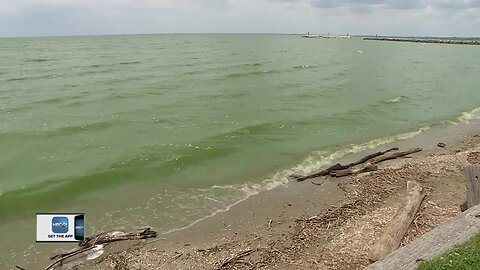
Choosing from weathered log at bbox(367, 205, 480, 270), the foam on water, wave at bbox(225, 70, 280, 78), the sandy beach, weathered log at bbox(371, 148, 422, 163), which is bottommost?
the sandy beach

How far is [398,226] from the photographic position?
10.3 metres

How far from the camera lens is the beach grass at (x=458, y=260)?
701cm

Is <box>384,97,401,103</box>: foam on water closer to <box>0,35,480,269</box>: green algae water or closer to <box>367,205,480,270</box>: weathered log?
<box>0,35,480,269</box>: green algae water

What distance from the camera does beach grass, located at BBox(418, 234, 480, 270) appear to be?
7.01 m

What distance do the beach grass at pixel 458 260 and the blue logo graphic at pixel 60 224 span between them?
303 inches

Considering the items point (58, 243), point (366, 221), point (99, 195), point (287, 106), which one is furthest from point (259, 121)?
point (58, 243)

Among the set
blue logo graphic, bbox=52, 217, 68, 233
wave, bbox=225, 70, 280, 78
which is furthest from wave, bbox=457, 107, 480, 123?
blue logo graphic, bbox=52, 217, 68, 233

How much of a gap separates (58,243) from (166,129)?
12.5 meters

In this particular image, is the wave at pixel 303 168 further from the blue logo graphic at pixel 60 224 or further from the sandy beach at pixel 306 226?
the blue logo graphic at pixel 60 224

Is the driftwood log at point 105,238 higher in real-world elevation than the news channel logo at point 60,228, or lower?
lower

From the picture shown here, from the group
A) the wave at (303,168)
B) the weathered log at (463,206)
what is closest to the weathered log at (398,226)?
the weathered log at (463,206)

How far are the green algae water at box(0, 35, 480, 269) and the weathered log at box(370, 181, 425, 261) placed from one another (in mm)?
4838

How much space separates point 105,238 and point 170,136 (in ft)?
36.2

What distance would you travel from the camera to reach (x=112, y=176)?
16.0 metres
